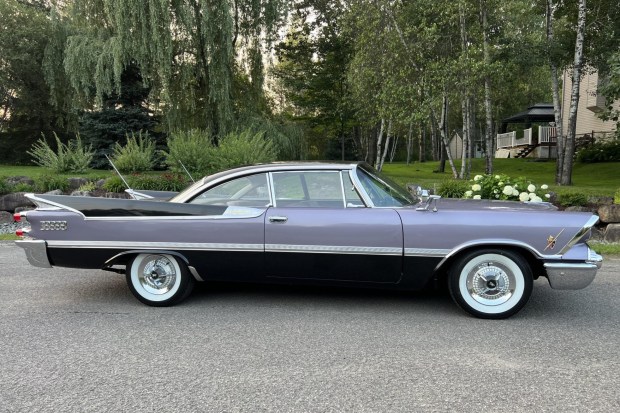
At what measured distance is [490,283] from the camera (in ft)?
13.4

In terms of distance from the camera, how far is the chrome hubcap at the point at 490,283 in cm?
406

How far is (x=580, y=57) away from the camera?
1316 centimetres

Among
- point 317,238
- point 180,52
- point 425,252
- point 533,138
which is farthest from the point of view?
point 533,138

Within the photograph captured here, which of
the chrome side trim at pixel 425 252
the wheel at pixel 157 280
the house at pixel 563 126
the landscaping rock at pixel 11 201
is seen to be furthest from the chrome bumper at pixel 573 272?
the house at pixel 563 126

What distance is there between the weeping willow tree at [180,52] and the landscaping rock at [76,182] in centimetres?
504

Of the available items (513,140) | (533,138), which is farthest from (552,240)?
(513,140)

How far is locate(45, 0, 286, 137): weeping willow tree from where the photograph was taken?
1539cm

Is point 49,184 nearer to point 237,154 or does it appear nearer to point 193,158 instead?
point 193,158

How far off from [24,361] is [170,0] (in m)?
15.1

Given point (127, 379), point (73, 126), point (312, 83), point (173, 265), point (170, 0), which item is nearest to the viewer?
point (127, 379)

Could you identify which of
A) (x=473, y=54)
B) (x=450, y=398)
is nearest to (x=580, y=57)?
(x=473, y=54)

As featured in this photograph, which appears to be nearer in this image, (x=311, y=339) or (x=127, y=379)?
Answer: (x=127, y=379)

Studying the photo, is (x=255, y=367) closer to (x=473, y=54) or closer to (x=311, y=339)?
(x=311, y=339)

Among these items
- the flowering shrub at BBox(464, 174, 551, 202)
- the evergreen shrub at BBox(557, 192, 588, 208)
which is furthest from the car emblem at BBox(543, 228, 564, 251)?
the evergreen shrub at BBox(557, 192, 588, 208)
